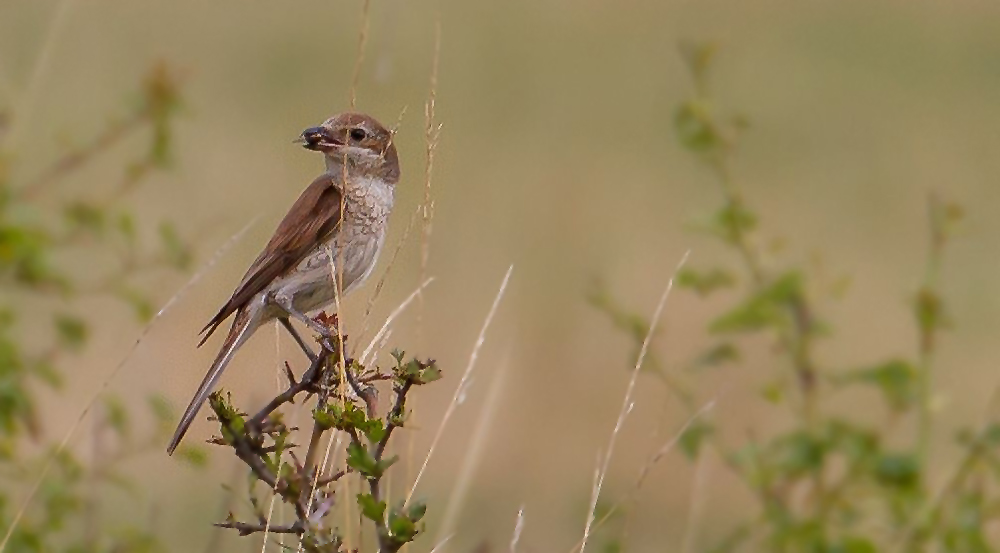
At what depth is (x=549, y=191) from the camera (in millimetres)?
10727

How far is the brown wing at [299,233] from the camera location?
4.28 metres

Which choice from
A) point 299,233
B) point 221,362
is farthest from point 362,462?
point 299,233

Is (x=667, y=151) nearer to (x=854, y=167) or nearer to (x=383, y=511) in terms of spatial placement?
(x=854, y=167)

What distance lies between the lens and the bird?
4277mm

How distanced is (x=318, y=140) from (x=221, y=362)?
2.07 feet

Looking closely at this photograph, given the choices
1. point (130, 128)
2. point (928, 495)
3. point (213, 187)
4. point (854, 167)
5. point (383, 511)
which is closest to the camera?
point (383, 511)

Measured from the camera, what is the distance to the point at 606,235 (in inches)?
404

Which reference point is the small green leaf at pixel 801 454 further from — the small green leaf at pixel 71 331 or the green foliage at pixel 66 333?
the small green leaf at pixel 71 331

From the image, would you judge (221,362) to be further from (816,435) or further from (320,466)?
(816,435)

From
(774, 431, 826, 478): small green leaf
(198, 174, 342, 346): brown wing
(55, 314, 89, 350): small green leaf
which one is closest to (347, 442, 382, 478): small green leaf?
(198, 174, 342, 346): brown wing

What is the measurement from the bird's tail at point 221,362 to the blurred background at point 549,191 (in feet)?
0.38

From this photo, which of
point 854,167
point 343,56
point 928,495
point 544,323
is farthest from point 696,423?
point 343,56

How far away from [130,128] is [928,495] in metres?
2.24

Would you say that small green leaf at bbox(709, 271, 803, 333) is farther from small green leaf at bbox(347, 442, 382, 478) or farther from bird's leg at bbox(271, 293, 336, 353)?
small green leaf at bbox(347, 442, 382, 478)
